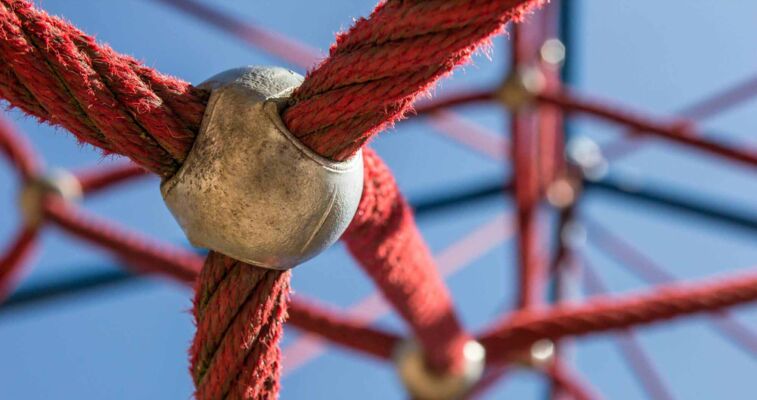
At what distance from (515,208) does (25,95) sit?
4.65ft

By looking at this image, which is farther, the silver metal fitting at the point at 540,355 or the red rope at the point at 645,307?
the silver metal fitting at the point at 540,355

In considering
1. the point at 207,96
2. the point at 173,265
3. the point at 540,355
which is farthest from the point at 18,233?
the point at 207,96

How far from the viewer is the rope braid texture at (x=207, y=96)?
0.59 metres

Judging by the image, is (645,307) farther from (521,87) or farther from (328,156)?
(521,87)

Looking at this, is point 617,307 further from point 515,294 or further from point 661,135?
point 661,135

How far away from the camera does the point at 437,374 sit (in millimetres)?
1319

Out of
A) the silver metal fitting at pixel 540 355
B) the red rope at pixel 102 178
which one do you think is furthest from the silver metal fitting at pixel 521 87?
the red rope at pixel 102 178

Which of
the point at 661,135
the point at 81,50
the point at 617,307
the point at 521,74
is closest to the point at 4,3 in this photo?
the point at 81,50

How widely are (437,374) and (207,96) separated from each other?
75 cm

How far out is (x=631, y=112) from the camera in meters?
1.95

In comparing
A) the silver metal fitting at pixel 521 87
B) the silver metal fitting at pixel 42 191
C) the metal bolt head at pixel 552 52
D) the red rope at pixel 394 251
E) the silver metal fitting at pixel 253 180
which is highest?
the metal bolt head at pixel 552 52

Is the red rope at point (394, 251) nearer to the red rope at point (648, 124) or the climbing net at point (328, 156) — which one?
the climbing net at point (328, 156)

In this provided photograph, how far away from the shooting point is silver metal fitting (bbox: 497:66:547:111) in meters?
2.03

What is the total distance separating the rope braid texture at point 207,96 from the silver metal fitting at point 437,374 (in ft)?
2.05
